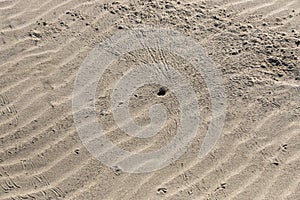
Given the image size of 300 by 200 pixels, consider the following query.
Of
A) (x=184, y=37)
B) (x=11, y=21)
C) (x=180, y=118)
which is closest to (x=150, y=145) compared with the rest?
(x=180, y=118)

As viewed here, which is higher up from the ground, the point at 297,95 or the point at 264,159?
the point at 297,95

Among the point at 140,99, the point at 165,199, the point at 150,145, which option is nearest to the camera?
the point at 165,199

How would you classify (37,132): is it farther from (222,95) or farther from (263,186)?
(263,186)

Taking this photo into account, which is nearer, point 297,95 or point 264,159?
point 264,159

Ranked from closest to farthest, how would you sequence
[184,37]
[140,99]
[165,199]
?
[165,199] < [140,99] < [184,37]

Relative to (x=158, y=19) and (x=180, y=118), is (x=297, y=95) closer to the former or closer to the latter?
(x=180, y=118)

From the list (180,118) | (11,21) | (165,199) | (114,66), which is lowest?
(165,199)
